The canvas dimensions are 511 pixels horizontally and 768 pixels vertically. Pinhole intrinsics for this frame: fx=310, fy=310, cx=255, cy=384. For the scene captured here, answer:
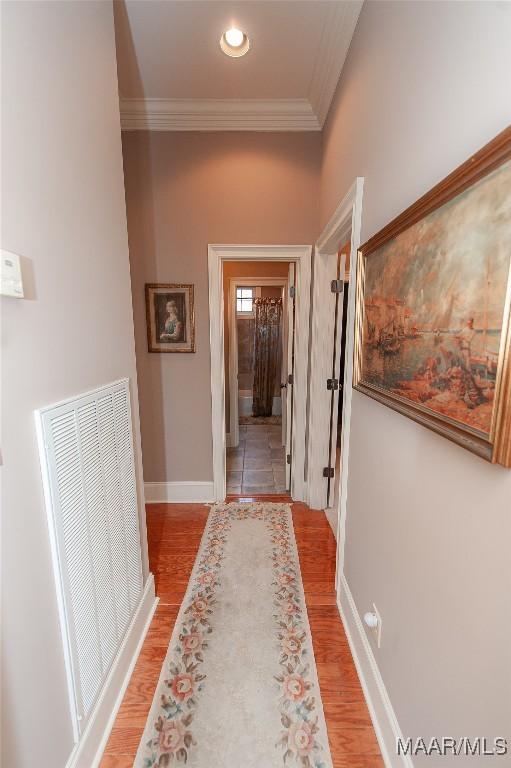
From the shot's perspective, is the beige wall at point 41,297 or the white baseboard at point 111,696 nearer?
the beige wall at point 41,297

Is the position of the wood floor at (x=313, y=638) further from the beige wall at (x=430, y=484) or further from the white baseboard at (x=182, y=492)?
the beige wall at (x=430, y=484)

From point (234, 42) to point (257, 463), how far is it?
3330 mm

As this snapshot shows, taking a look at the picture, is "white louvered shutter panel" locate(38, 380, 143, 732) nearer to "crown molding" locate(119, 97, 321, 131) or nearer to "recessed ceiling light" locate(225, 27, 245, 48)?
"recessed ceiling light" locate(225, 27, 245, 48)

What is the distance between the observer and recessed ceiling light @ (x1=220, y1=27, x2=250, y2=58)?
62.9 inches

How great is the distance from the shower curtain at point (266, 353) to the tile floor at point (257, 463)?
778 mm

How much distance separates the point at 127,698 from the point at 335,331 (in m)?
2.28

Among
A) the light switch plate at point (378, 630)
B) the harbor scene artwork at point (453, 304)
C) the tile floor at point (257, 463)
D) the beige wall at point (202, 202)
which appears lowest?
the tile floor at point (257, 463)

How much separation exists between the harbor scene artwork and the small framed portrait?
1.70 metres

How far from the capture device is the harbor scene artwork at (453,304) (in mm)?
592

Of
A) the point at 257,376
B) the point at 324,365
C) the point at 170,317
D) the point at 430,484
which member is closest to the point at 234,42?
the point at 170,317

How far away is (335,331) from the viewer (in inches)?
92.0

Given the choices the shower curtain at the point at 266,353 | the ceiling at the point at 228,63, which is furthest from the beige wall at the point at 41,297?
the shower curtain at the point at 266,353

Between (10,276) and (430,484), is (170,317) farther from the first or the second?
(430,484)

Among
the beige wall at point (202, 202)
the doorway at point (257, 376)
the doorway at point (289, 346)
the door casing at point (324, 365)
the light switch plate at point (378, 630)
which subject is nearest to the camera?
the light switch plate at point (378, 630)
